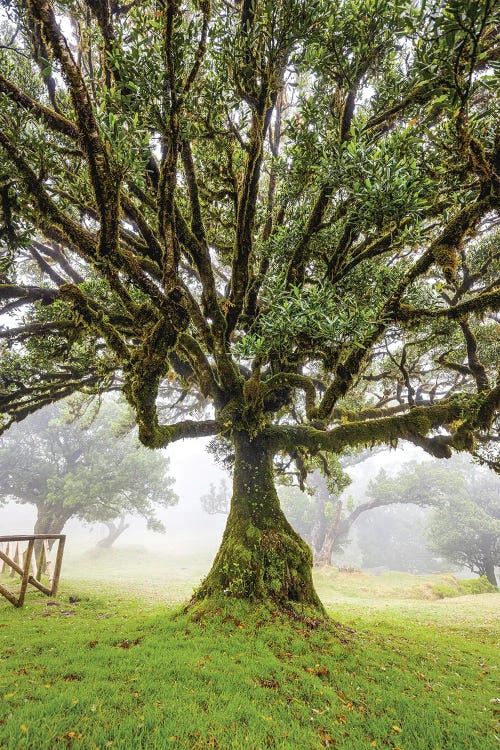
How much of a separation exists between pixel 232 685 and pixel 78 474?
86.7 feet

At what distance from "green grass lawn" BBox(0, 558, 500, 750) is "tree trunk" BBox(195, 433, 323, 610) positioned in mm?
532

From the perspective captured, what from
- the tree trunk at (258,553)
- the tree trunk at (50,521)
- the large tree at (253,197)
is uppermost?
the large tree at (253,197)

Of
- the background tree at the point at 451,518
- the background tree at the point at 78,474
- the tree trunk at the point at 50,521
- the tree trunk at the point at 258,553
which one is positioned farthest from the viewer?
the background tree at the point at 451,518

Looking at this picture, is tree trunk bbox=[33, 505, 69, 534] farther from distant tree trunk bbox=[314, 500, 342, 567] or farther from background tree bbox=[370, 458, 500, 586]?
background tree bbox=[370, 458, 500, 586]

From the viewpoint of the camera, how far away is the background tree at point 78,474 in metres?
26.0

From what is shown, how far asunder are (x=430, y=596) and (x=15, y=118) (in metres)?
30.0

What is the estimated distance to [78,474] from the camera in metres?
26.9

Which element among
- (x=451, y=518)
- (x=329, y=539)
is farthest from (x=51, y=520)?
(x=451, y=518)

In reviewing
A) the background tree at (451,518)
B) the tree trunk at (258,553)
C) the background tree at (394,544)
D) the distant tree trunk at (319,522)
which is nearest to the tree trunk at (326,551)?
the distant tree trunk at (319,522)

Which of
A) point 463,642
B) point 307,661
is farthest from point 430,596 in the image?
point 307,661

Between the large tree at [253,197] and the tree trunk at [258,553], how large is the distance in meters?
0.05

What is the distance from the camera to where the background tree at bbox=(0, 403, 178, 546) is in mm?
25953

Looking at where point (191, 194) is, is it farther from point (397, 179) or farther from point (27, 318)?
point (27, 318)

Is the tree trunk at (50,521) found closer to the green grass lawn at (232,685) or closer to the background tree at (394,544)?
the green grass lawn at (232,685)
